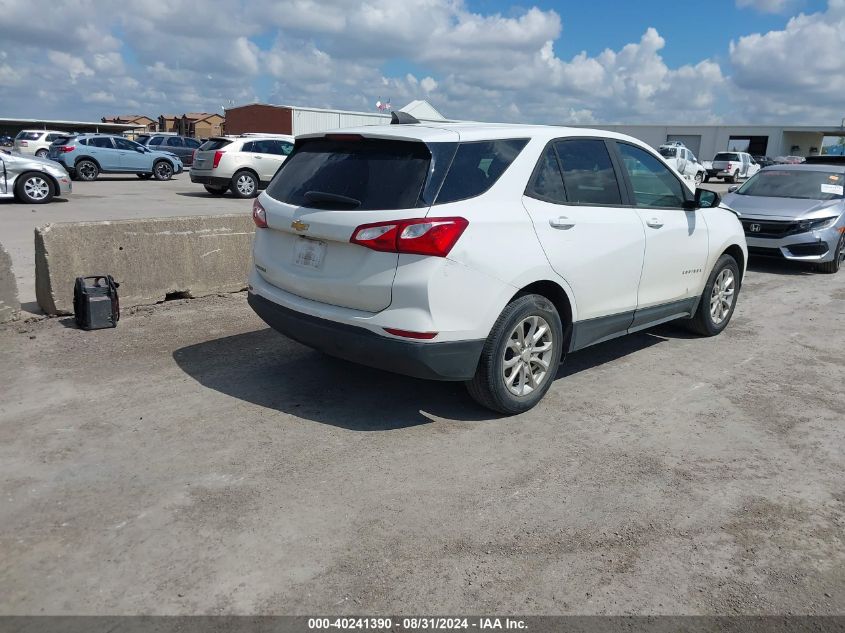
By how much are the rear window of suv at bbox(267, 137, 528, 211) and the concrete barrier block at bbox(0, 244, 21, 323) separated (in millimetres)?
3134

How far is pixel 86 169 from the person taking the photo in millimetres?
24297

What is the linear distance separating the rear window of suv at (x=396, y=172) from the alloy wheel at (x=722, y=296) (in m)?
3.03

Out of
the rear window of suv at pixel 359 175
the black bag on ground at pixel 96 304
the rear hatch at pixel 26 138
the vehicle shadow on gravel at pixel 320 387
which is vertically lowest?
the vehicle shadow on gravel at pixel 320 387

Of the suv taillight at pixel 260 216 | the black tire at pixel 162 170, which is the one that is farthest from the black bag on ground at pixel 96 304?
the black tire at pixel 162 170

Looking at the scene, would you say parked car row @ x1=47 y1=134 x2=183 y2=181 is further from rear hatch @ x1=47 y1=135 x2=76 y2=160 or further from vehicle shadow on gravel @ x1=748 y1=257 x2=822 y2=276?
vehicle shadow on gravel @ x1=748 y1=257 x2=822 y2=276

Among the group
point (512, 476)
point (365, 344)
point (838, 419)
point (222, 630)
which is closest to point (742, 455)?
point (838, 419)

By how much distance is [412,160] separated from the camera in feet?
13.1

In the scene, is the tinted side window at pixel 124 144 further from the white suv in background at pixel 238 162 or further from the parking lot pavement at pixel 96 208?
the white suv in background at pixel 238 162

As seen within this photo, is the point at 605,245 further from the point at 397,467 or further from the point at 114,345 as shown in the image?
the point at 114,345

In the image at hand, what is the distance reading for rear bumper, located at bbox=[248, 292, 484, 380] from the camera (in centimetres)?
387

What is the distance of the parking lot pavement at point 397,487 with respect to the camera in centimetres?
277

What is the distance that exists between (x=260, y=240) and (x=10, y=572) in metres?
2.58

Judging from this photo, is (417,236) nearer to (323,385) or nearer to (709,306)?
(323,385)

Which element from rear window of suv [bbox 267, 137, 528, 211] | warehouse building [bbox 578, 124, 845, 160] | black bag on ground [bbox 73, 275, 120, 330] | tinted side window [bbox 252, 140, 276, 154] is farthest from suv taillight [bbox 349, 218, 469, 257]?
warehouse building [bbox 578, 124, 845, 160]
